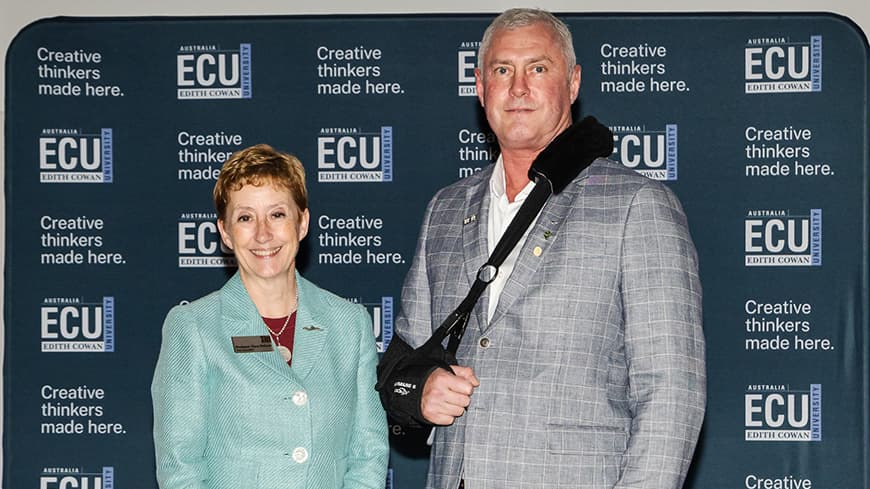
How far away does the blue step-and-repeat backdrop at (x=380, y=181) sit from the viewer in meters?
4.18

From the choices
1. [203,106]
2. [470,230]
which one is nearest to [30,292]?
[203,106]

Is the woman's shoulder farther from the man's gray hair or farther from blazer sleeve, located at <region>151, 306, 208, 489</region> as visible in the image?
the man's gray hair

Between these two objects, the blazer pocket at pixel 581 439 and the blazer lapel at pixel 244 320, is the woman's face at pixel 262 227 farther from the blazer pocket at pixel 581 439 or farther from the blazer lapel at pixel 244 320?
the blazer pocket at pixel 581 439

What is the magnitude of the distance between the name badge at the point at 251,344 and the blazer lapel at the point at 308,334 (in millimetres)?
64

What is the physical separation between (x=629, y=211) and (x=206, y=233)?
2.58 m

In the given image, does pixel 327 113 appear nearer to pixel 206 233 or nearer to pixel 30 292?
pixel 206 233

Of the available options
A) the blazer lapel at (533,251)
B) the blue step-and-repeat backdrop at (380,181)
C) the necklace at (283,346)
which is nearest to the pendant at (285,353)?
the necklace at (283,346)

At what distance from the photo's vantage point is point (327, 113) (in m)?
4.34

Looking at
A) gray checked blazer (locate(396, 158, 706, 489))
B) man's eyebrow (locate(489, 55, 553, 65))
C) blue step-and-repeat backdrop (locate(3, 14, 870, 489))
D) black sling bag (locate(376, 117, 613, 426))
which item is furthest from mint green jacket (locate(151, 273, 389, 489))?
blue step-and-repeat backdrop (locate(3, 14, 870, 489))

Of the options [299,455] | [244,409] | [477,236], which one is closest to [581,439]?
[477,236]

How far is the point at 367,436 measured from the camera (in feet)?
7.86

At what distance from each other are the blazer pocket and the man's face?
65 cm

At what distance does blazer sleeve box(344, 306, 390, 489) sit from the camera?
2.36 m

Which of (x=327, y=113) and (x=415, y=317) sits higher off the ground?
(x=327, y=113)
